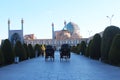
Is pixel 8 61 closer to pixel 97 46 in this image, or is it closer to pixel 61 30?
pixel 97 46

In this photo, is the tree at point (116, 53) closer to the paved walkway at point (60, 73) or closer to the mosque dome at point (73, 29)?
the paved walkway at point (60, 73)

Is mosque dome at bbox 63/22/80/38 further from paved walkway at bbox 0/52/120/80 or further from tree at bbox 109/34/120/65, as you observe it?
paved walkway at bbox 0/52/120/80

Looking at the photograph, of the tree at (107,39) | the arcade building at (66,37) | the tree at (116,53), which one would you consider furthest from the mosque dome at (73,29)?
the tree at (116,53)

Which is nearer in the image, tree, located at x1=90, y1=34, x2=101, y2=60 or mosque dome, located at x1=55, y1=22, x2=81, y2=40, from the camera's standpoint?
tree, located at x1=90, y1=34, x2=101, y2=60

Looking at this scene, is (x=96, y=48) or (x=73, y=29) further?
(x=73, y=29)

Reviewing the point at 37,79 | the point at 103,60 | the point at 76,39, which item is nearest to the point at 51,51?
the point at 103,60

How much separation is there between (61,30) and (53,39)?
6208 millimetres

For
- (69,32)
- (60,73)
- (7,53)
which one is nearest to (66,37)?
(69,32)

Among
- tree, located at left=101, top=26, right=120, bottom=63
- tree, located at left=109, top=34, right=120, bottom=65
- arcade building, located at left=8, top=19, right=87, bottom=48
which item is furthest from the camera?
arcade building, located at left=8, top=19, right=87, bottom=48

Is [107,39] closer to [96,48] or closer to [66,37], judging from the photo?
[96,48]

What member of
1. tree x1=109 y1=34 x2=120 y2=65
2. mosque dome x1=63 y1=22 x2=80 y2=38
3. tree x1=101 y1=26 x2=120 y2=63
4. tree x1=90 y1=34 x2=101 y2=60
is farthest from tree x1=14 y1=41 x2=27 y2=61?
mosque dome x1=63 y1=22 x2=80 y2=38

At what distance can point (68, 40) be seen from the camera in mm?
168250

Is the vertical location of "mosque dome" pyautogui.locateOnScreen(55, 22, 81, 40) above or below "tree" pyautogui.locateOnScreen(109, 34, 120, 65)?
above

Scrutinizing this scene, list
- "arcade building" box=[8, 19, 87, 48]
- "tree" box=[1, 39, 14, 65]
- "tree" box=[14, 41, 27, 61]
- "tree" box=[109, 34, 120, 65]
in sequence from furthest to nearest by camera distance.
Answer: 1. "arcade building" box=[8, 19, 87, 48]
2. "tree" box=[14, 41, 27, 61]
3. "tree" box=[1, 39, 14, 65]
4. "tree" box=[109, 34, 120, 65]
